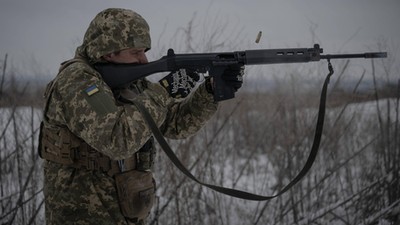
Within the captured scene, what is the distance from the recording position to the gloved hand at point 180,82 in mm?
2012

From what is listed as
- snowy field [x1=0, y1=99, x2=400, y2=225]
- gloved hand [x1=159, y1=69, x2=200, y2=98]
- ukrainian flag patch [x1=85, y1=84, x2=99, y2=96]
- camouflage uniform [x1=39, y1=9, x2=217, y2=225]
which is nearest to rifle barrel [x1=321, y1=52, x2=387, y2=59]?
gloved hand [x1=159, y1=69, x2=200, y2=98]

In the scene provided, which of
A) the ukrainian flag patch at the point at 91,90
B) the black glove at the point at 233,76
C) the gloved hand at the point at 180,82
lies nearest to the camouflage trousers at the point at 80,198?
the ukrainian flag patch at the point at 91,90

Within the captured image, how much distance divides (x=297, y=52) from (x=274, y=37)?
5.22 ft

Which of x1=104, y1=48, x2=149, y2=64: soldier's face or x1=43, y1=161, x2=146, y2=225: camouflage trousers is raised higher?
x1=104, y1=48, x2=149, y2=64: soldier's face

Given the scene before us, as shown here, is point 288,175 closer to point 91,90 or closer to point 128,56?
point 128,56

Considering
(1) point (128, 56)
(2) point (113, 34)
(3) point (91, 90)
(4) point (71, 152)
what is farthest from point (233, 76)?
(4) point (71, 152)

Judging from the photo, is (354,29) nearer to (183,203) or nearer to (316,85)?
(316,85)

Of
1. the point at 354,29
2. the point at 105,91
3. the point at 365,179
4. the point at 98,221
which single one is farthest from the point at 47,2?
the point at 365,179

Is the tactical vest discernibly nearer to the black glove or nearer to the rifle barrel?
the black glove

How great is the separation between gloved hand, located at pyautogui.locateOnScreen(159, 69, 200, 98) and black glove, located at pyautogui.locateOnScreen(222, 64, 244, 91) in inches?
7.5

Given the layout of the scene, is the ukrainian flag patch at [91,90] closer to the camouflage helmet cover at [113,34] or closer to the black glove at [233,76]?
the camouflage helmet cover at [113,34]

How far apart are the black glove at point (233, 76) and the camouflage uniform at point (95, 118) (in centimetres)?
45

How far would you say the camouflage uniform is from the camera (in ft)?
5.46

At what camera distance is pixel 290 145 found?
4504 millimetres
